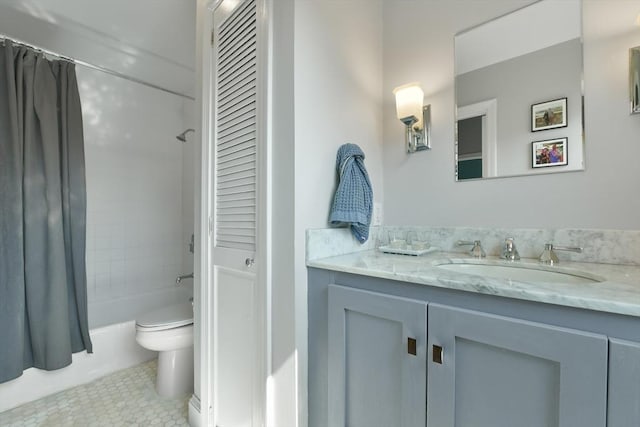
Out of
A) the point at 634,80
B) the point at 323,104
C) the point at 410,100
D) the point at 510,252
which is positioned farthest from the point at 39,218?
the point at 634,80

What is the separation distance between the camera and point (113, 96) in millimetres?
2531

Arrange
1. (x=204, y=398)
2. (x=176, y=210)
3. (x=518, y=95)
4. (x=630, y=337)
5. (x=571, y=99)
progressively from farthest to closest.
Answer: (x=176, y=210)
(x=204, y=398)
(x=518, y=95)
(x=571, y=99)
(x=630, y=337)

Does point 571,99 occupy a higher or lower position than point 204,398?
higher

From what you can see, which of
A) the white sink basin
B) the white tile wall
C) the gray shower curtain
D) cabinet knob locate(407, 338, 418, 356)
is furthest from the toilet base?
the white sink basin

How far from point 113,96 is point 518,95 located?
3.13 m

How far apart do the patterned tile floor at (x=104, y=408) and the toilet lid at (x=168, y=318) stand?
446 millimetres

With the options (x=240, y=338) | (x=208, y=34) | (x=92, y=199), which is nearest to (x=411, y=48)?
(x=208, y=34)

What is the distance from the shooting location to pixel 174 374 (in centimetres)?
168

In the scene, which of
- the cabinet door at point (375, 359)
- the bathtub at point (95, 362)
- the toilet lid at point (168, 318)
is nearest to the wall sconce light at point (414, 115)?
the cabinet door at point (375, 359)

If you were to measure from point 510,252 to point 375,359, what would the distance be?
70 cm

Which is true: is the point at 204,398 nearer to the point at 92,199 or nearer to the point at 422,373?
the point at 422,373

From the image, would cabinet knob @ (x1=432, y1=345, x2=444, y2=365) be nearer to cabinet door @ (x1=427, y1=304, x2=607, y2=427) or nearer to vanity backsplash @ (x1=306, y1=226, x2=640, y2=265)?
cabinet door @ (x1=427, y1=304, x2=607, y2=427)

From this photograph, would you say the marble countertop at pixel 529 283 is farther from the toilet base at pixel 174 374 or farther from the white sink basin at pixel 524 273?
the toilet base at pixel 174 374

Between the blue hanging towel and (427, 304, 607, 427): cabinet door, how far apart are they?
1.55 ft
